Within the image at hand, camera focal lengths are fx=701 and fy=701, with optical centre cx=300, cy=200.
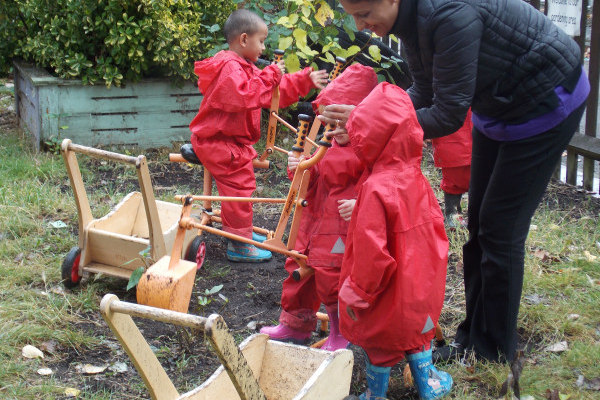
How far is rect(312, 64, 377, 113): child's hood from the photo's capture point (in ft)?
9.93

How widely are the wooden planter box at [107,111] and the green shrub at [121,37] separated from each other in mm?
123

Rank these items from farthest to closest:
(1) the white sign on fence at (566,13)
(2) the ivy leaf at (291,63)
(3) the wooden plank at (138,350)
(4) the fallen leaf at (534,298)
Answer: (1) the white sign on fence at (566,13) → (2) the ivy leaf at (291,63) → (4) the fallen leaf at (534,298) → (3) the wooden plank at (138,350)

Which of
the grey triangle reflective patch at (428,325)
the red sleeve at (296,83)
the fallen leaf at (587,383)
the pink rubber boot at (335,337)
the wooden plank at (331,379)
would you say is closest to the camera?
the wooden plank at (331,379)

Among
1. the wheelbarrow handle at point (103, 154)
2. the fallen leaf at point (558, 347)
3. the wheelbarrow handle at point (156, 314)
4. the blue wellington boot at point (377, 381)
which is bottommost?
the fallen leaf at point (558, 347)

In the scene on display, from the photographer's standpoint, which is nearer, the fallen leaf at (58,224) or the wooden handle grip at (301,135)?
the wooden handle grip at (301,135)

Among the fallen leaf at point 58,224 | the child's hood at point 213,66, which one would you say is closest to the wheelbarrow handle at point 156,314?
the child's hood at point 213,66

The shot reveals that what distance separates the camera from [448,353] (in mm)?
3189

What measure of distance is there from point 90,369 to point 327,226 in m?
1.24

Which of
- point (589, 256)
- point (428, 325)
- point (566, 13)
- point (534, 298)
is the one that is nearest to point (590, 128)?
point (566, 13)

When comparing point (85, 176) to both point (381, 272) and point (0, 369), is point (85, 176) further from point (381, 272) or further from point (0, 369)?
point (381, 272)

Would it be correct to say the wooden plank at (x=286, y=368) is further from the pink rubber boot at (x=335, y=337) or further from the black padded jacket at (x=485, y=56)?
the black padded jacket at (x=485, y=56)

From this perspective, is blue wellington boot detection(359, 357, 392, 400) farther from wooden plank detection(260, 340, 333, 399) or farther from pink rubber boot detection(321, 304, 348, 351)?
pink rubber boot detection(321, 304, 348, 351)

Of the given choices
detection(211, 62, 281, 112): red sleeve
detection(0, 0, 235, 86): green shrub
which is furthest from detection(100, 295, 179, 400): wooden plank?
detection(0, 0, 235, 86): green shrub

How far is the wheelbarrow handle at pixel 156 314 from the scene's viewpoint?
1787 mm
